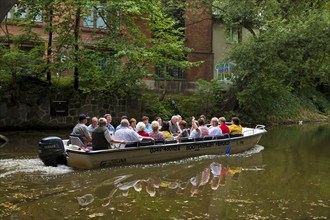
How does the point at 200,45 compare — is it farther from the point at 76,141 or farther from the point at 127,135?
the point at 76,141

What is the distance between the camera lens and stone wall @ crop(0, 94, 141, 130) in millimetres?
18781

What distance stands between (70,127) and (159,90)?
26.8ft

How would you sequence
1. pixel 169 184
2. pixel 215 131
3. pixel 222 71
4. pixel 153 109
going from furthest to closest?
pixel 222 71
pixel 153 109
pixel 215 131
pixel 169 184

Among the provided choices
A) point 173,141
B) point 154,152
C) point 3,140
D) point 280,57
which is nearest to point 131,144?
point 154,152

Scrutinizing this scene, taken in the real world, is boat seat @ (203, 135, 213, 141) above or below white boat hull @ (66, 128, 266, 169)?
above

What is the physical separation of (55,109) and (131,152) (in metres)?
9.35

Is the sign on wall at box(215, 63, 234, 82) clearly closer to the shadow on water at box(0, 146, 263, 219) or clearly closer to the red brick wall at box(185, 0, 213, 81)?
the red brick wall at box(185, 0, 213, 81)

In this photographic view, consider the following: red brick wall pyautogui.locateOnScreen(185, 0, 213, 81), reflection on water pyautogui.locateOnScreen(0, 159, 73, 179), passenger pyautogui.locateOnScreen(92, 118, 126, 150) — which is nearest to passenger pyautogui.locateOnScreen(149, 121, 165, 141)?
passenger pyautogui.locateOnScreen(92, 118, 126, 150)

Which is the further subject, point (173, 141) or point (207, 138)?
point (207, 138)

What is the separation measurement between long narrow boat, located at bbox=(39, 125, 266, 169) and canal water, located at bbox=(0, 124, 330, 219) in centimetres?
23

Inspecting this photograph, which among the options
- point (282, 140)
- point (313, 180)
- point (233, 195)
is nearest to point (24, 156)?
point (233, 195)

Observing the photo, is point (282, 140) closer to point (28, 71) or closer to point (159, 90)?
point (159, 90)

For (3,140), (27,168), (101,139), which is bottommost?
(27,168)

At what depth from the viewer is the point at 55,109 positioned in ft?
64.9
